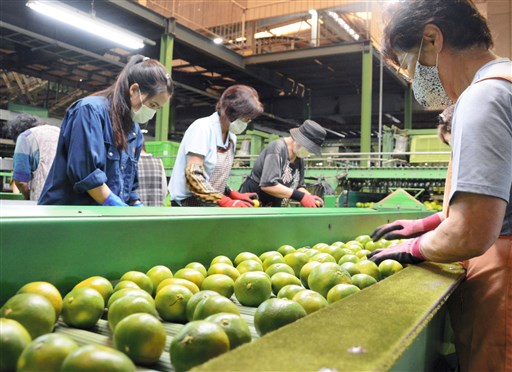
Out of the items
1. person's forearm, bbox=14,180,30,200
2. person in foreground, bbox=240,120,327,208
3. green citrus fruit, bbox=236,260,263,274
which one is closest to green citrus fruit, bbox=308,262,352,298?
green citrus fruit, bbox=236,260,263,274

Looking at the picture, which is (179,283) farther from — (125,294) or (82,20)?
(82,20)

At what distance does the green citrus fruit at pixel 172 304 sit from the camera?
1.13m

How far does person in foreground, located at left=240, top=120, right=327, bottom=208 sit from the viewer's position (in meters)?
3.70

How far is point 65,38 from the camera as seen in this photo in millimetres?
11531

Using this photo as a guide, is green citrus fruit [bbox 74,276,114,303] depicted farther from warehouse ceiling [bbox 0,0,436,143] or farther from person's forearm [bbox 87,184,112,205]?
warehouse ceiling [bbox 0,0,436,143]

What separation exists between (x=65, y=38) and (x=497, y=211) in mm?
12527

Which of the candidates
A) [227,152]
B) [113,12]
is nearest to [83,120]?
[227,152]

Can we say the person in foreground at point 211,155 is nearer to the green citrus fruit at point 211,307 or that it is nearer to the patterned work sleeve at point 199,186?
the patterned work sleeve at point 199,186

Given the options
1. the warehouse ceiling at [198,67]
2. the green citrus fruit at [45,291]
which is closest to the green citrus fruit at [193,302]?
the green citrus fruit at [45,291]

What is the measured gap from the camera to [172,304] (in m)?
1.13

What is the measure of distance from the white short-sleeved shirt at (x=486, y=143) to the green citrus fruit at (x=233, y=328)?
0.80 m

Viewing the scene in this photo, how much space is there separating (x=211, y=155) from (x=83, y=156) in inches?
41.6

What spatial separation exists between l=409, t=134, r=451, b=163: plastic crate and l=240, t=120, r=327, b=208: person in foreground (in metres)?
5.13

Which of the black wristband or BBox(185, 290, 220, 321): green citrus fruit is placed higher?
the black wristband
